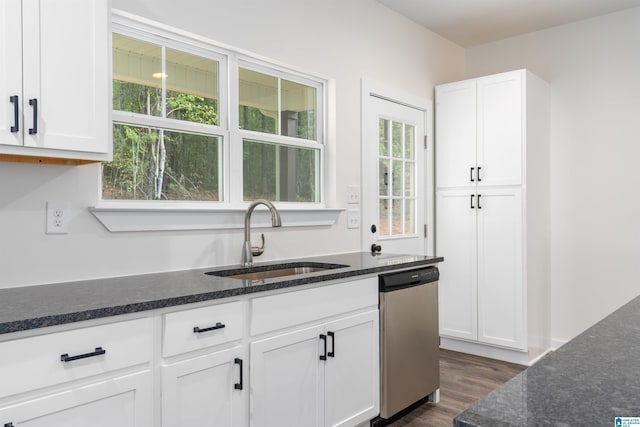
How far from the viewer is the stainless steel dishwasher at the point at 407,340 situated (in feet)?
8.28

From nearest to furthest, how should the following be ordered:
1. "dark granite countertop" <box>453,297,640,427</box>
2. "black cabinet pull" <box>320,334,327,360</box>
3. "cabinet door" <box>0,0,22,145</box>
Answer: "dark granite countertop" <box>453,297,640,427</box> → "cabinet door" <box>0,0,22,145</box> → "black cabinet pull" <box>320,334,327,360</box>

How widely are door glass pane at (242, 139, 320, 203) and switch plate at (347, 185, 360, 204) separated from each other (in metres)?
0.23

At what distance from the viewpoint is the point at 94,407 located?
1411mm

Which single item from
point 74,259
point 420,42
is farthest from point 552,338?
point 74,259

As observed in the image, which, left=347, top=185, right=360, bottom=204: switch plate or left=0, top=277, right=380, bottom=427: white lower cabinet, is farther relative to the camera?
left=347, top=185, right=360, bottom=204: switch plate

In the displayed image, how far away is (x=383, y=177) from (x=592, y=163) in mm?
1715

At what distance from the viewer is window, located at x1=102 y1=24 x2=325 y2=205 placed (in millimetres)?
2215

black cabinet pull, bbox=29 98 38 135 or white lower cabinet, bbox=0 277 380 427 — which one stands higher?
black cabinet pull, bbox=29 98 38 135

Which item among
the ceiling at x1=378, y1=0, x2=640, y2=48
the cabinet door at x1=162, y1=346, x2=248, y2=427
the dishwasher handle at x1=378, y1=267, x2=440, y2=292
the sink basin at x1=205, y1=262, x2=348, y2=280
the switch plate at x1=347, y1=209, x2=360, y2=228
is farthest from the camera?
the ceiling at x1=378, y1=0, x2=640, y2=48

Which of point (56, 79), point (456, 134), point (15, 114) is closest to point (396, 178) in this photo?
point (456, 134)

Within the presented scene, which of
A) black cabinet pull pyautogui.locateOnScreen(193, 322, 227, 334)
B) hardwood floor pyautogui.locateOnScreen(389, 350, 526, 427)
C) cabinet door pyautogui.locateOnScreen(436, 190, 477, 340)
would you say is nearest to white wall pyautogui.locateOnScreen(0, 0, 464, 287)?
black cabinet pull pyautogui.locateOnScreen(193, 322, 227, 334)

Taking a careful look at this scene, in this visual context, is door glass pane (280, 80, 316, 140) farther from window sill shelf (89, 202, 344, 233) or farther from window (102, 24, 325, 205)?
window sill shelf (89, 202, 344, 233)

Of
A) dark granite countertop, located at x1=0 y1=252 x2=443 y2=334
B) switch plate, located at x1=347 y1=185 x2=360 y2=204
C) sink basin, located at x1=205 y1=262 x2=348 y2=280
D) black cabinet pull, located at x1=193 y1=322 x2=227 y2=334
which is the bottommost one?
black cabinet pull, located at x1=193 y1=322 x2=227 y2=334

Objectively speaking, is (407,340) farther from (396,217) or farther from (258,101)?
(258,101)
